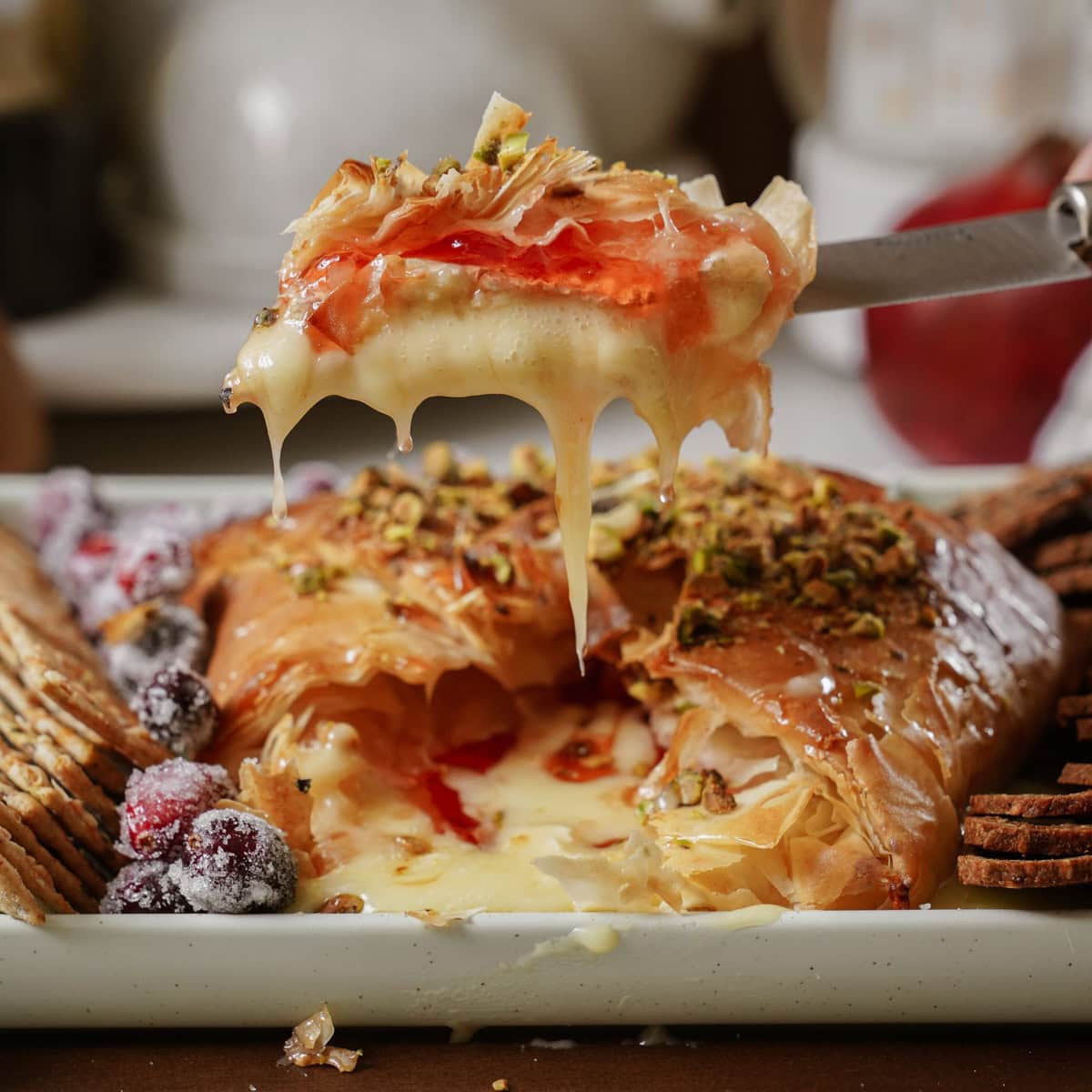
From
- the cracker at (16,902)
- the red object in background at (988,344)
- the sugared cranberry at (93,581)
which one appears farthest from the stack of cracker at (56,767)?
the red object in background at (988,344)

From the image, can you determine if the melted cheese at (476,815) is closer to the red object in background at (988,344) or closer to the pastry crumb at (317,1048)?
the pastry crumb at (317,1048)

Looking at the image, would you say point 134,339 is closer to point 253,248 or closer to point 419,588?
point 253,248

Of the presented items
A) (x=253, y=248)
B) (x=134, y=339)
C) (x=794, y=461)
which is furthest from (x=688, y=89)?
(x=794, y=461)

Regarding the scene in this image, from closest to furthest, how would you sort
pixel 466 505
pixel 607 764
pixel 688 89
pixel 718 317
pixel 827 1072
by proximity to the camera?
pixel 827 1072, pixel 718 317, pixel 607 764, pixel 466 505, pixel 688 89

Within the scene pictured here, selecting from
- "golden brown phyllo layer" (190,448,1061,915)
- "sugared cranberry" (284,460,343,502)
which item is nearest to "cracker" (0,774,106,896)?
"golden brown phyllo layer" (190,448,1061,915)

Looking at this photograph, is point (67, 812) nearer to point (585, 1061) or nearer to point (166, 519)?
point (585, 1061)

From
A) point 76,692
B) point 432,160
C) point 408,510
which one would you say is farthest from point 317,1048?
point 432,160
